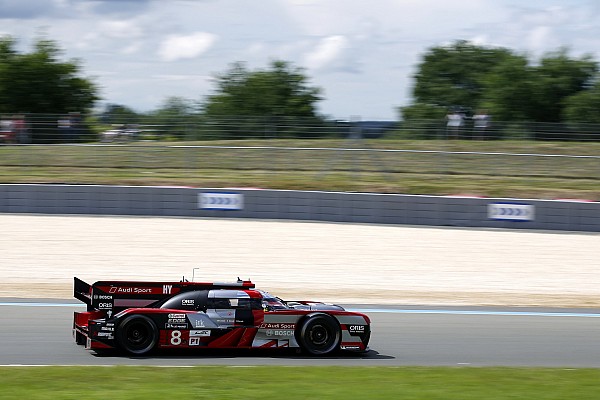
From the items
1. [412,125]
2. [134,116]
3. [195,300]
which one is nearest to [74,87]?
[134,116]

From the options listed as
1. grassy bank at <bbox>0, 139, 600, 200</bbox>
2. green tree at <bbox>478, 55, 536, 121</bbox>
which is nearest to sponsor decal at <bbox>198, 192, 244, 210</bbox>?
grassy bank at <bbox>0, 139, 600, 200</bbox>

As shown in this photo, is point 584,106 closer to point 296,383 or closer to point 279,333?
point 279,333

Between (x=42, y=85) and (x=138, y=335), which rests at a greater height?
(x=42, y=85)

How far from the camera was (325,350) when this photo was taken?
32.4ft

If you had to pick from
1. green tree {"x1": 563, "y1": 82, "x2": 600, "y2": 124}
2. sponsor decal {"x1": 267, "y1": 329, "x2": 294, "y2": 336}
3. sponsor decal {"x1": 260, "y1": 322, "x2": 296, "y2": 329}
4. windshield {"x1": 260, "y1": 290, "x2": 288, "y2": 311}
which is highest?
green tree {"x1": 563, "y1": 82, "x2": 600, "y2": 124}

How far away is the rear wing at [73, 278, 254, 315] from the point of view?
9781mm

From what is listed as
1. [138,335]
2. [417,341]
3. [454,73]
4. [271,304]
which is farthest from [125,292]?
[454,73]

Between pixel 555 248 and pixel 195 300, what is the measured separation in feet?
38.9

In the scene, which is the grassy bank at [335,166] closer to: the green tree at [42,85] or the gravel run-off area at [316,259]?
the gravel run-off area at [316,259]

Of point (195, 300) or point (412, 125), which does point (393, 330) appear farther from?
point (412, 125)

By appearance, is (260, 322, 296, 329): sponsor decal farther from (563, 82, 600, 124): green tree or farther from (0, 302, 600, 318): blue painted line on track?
(563, 82, 600, 124): green tree

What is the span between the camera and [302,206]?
22062 mm

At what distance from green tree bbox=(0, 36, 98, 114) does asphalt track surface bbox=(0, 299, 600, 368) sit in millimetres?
26963

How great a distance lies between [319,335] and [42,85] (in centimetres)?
3202
